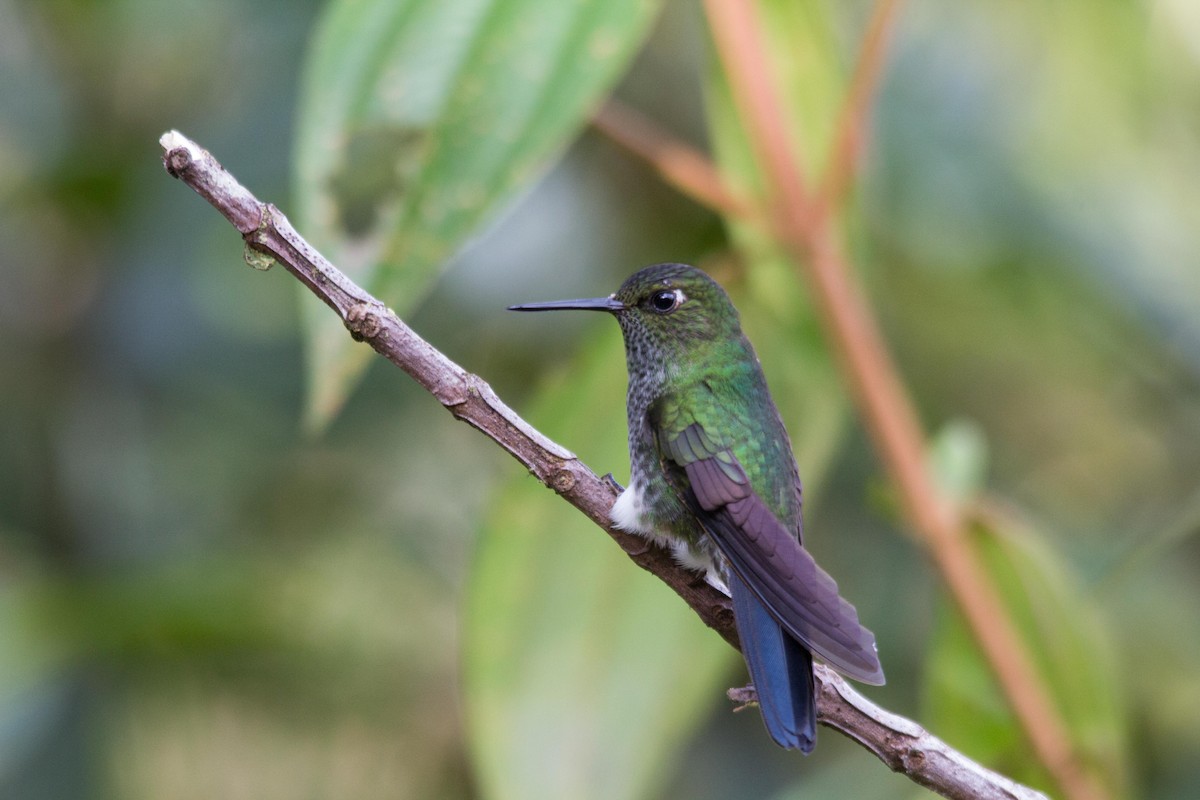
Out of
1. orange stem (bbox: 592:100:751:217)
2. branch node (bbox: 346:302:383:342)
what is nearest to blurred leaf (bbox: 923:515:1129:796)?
orange stem (bbox: 592:100:751:217)

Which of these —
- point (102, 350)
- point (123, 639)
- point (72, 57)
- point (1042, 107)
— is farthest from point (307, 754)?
point (1042, 107)

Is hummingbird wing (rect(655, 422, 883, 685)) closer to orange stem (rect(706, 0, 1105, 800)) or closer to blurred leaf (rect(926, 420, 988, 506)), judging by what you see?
orange stem (rect(706, 0, 1105, 800))

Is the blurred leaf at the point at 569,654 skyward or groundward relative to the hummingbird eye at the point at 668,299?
groundward

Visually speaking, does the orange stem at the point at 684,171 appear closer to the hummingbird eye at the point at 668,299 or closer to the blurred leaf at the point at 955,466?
the hummingbird eye at the point at 668,299

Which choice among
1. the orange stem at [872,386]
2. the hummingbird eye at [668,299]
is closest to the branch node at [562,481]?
the orange stem at [872,386]

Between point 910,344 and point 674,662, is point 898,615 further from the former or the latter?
point 674,662

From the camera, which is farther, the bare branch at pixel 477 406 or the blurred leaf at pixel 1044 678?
the blurred leaf at pixel 1044 678
